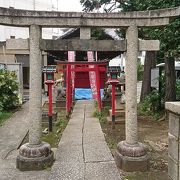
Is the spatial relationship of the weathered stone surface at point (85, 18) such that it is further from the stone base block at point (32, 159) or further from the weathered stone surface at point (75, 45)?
the stone base block at point (32, 159)

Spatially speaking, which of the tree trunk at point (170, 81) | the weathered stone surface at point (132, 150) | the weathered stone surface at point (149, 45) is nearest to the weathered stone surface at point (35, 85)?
the weathered stone surface at point (132, 150)

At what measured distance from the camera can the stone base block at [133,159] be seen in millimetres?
6098

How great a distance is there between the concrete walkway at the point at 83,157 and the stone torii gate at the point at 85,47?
36 centimetres

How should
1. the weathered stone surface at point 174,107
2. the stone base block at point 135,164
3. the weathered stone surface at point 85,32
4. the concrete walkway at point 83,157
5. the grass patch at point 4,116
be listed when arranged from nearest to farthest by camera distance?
the weathered stone surface at point 174,107
the concrete walkway at point 83,157
the stone base block at point 135,164
the weathered stone surface at point 85,32
the grass patch at point 4,116

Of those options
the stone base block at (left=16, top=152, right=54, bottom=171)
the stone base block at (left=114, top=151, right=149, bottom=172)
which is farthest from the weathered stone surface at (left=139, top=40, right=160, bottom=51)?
the stone base block at (left=16, top=152, right=54, bottom=171)

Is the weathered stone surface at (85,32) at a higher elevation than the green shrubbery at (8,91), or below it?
higher

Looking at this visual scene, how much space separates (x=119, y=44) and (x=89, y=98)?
12847mm

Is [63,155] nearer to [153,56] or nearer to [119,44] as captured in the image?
[119,44]

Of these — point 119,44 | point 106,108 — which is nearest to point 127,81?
point 119,44

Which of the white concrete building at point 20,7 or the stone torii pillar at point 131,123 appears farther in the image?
the white concrete building at point 20,7

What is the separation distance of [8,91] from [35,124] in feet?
27.8

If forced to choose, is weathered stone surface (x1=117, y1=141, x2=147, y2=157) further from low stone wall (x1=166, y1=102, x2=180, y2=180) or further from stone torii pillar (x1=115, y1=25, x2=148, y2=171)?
low stone wall (x1=166, y1=102, x2=180, y2=180)

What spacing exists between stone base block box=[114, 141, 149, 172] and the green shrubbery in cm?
879

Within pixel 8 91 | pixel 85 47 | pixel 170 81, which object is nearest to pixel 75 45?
pixel 85 47
